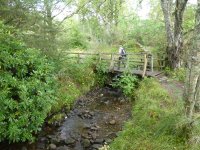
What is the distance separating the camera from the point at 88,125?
1045 centimetres

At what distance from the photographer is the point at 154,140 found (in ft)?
25.3

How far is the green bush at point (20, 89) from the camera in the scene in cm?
741

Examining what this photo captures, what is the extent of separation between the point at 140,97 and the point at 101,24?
18.2 metres

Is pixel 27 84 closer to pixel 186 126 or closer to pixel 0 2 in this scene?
pixel 0 2

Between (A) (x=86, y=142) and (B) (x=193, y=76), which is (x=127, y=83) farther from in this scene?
(B) (x=193, y=76)

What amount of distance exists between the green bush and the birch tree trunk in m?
4.48

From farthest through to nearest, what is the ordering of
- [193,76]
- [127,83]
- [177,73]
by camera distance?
[177,73] → [127,83] → [193,76]

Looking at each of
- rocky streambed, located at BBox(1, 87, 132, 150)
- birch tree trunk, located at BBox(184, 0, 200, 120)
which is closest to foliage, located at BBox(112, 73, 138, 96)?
rocky streambed, located at BBox(1, 87, 132, 150)

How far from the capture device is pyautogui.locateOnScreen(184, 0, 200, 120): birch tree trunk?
6751 millimetres

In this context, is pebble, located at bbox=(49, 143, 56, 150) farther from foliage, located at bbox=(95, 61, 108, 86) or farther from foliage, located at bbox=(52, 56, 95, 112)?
foliage, located at bbox=(95, 61, 108, 86)

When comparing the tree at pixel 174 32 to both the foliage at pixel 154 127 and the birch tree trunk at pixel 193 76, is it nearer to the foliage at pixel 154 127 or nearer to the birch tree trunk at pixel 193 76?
the foliage at pixel 154 127

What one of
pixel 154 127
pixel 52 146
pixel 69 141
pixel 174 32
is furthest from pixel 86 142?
pixel 174 32

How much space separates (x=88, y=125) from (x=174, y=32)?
8.32m

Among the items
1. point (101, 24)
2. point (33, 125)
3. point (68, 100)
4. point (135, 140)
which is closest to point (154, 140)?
point (135, 140)
